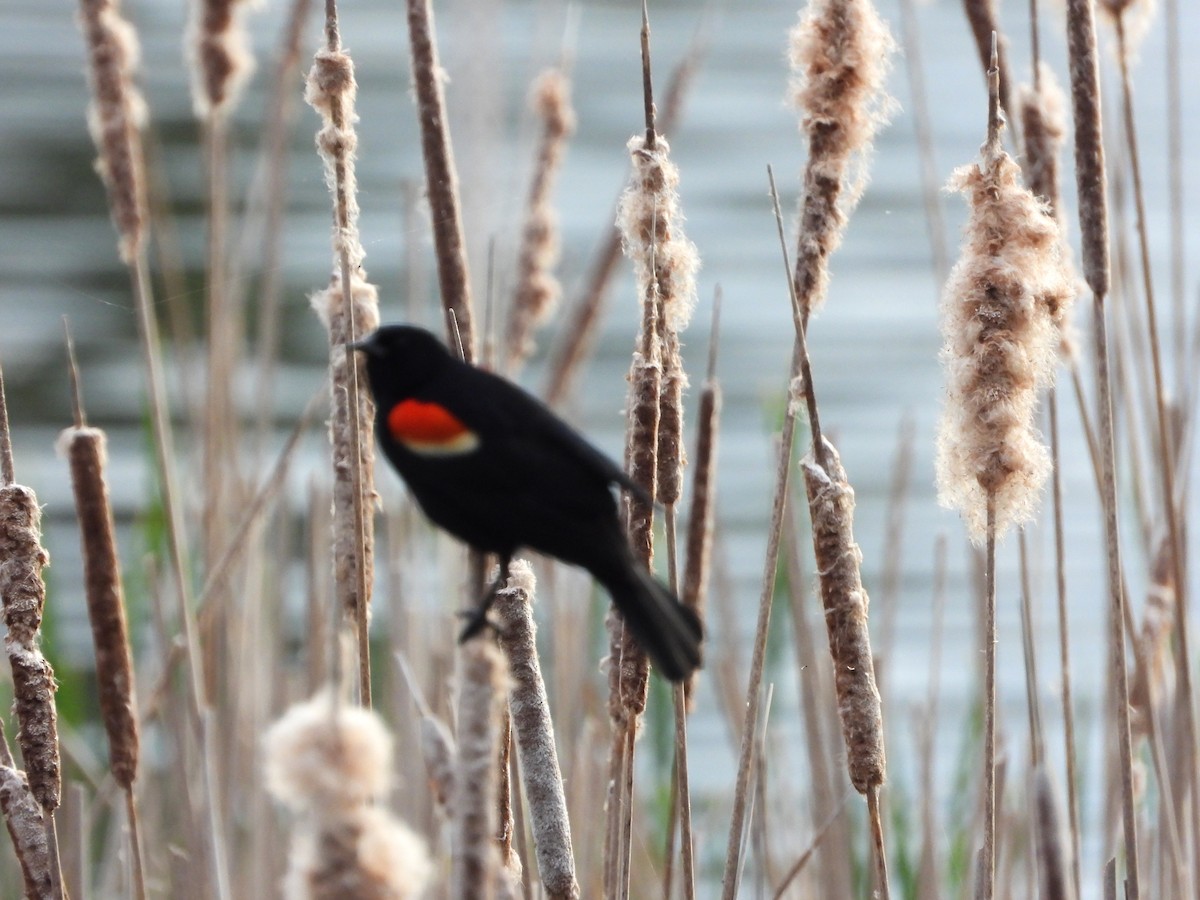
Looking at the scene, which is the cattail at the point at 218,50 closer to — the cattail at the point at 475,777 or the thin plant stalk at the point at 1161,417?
the thin plant stalk at the point at 1161,417

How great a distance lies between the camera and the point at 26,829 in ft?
4.94

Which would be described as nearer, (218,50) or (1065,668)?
(1065,668)

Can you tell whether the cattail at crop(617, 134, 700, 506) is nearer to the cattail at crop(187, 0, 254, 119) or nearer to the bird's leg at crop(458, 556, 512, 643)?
the bird's leg at crop(458, 556, 512, 643)

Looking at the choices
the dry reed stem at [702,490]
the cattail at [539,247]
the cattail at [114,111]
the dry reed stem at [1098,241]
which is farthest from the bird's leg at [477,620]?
the cattail at [539,247]

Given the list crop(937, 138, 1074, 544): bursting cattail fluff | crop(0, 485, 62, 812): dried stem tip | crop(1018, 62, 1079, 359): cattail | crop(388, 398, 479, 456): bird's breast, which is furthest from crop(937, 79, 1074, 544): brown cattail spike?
crop(0, 485, 62, 812): dried stem tip

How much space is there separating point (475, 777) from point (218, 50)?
1.62 metres

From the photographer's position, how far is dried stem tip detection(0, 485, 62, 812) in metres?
1.44

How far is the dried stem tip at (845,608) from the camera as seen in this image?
1486mm

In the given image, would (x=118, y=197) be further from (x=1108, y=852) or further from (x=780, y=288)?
(x=780, y=288)

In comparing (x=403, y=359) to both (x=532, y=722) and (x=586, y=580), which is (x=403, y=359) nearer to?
(x=532, y=722)

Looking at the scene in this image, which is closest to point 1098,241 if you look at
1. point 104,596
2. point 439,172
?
point 439,172

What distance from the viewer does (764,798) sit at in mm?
2152

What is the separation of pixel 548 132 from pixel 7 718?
64.1 inches

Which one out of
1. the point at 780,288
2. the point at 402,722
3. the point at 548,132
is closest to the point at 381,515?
the point at 402,722
